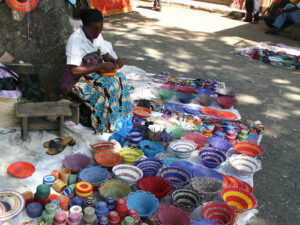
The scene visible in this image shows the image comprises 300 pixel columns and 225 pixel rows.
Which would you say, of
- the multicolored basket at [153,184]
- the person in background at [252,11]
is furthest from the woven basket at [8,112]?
the person in background at [252,11]

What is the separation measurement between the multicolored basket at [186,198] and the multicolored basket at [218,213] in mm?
90

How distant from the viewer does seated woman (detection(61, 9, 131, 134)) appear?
3.26 metres

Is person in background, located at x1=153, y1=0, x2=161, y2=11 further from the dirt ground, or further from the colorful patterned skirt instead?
the colorful patterned skirt

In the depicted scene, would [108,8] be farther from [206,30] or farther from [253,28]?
[253,28]

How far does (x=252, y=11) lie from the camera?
11227mm

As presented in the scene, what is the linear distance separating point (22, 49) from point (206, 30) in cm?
682

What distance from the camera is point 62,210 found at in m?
2.38

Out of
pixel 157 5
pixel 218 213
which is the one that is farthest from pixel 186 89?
pixel 157 5

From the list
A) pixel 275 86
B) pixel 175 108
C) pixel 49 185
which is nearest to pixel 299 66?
pixel 275 86

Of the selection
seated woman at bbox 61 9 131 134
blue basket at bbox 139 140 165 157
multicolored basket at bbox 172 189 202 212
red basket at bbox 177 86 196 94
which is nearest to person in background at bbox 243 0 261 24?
red basket at bbox 177 86 196 94

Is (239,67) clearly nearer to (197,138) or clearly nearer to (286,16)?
(197,138)

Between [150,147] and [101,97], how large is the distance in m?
0.73

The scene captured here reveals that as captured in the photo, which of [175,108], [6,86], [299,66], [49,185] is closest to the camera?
[49,185]

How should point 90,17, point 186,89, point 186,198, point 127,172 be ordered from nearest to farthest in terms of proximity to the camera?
point 186,198, point 127,172, point 90,17, point 186,89
